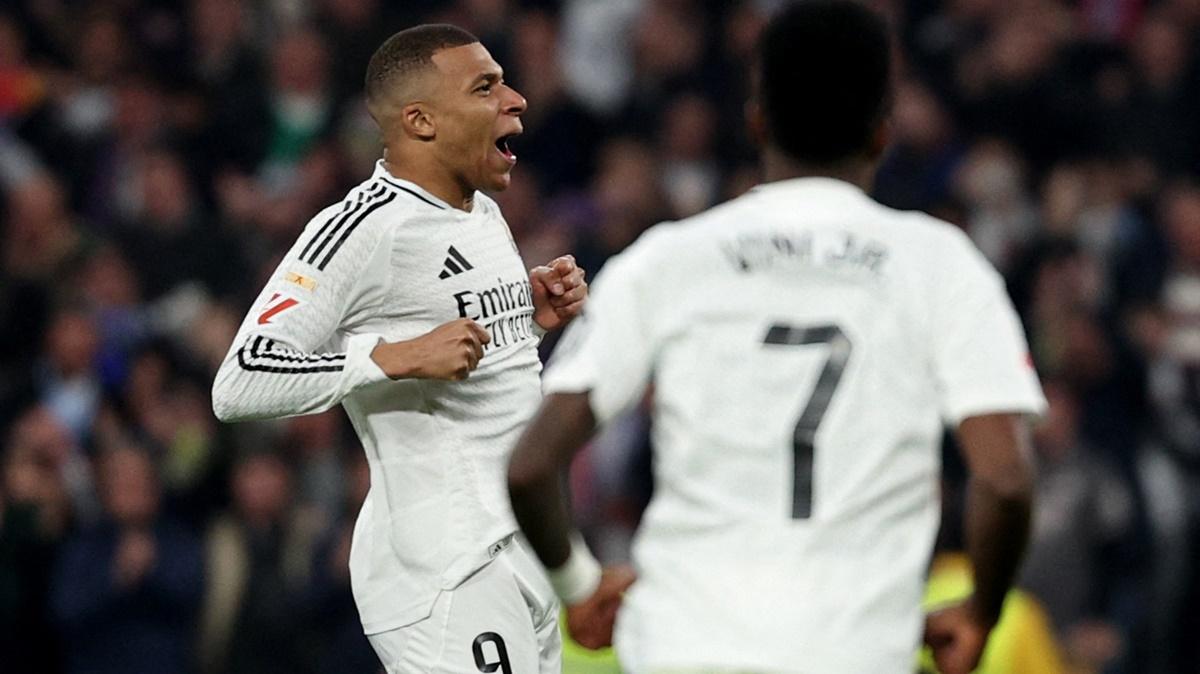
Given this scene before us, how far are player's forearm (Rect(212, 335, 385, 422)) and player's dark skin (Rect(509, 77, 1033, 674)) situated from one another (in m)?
1.07

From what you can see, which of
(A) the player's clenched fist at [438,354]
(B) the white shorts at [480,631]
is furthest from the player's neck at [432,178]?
(B) the white shorts at [480,631]

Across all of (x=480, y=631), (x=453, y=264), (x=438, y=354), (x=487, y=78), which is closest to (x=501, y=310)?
(x=453, y=264)

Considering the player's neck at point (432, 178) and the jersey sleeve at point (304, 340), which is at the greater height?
the player's neck at point (432, 178)

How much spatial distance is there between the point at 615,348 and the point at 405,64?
178 centimetres

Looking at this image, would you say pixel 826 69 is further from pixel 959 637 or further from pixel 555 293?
pixel 555 293

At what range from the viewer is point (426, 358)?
4.38m

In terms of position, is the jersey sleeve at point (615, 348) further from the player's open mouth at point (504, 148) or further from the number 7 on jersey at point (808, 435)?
the player's open mouth at point (504, 148)

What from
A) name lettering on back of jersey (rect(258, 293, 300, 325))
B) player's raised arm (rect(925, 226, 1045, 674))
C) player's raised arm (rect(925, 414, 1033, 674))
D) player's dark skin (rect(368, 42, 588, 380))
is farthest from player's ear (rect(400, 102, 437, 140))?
player's raised arm (rect(925, 414, 1033, 674))

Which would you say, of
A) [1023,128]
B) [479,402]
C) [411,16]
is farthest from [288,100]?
[479,402]

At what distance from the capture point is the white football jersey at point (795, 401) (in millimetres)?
3193

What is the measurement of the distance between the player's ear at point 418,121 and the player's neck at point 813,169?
62.3 inches

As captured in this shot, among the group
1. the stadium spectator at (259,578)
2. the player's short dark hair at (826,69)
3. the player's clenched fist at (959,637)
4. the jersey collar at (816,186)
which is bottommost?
the stadium spectator at (259,578)

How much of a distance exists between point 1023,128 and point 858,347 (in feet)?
25.7

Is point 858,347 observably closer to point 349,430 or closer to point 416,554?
point 416,554
